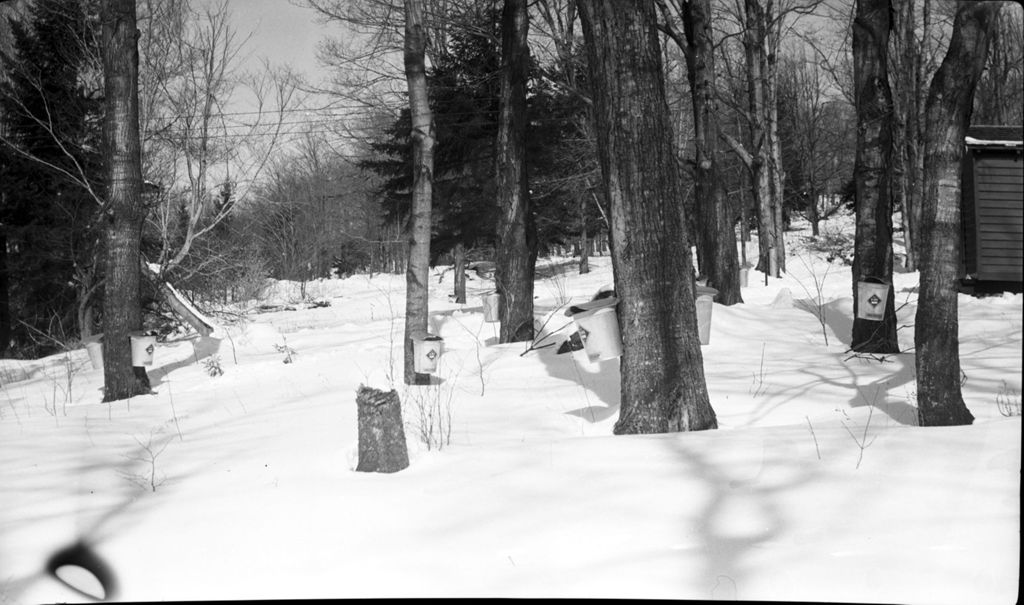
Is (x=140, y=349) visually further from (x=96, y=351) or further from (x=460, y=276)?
(x=460, y=276)

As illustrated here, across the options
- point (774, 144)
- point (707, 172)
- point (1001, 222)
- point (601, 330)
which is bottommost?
point (601, 330)

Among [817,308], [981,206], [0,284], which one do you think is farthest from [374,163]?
[981,206]

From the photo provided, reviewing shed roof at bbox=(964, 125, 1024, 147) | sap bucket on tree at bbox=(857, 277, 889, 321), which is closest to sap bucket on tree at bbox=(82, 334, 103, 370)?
sap bucket on tree at bbox=(857, 277, 889, 321)

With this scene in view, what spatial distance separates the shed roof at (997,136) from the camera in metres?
2.45

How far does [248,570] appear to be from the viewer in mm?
2586

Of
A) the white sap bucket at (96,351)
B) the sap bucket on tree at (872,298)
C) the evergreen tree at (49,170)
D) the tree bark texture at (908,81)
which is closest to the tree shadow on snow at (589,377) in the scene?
the sap bucket on tree at (872,298)

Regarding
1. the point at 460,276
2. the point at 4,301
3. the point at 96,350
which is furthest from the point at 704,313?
the point at 460,276

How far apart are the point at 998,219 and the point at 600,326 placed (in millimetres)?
2245

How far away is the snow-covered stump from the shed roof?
8.82 ft

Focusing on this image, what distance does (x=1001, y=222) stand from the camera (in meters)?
2.27

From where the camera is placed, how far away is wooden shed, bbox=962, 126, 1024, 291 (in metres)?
2.24

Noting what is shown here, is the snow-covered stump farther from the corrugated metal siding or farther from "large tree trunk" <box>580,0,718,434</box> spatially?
the corrugated metal siding

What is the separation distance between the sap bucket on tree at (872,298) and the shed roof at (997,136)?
433cm

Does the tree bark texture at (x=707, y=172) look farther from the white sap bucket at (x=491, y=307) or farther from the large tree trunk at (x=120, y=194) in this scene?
the large tree trunk at (x=120, y=194)
